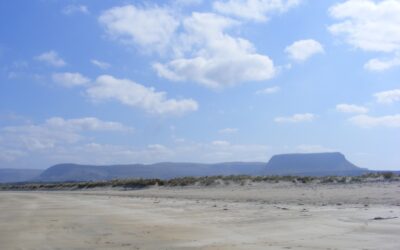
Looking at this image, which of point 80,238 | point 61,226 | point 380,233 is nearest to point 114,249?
point 80,238

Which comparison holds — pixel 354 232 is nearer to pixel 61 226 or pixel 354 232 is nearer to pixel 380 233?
pixel 380 233

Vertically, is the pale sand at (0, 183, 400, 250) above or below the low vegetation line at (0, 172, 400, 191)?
below

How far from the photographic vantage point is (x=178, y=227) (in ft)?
40.7

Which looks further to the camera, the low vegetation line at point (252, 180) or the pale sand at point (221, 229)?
the low vegetation line at point (252, 180)

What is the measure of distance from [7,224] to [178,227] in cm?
500

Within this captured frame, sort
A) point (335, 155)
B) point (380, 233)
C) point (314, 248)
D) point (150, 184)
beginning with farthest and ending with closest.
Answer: point (335, 155) < point (150, 184) < point (380, 233) < point (314, 248)

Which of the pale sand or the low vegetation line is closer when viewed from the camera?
the pale sand

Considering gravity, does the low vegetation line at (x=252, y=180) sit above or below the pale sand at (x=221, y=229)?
above

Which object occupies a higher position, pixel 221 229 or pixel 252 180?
pixel 252 180

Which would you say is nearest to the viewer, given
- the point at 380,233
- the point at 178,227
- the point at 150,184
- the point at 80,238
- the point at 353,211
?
the point at 380,233

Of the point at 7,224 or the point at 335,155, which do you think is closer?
the point at 7,224

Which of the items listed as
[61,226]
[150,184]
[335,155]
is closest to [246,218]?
[61,226]

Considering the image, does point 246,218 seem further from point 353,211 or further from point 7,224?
point 7,224

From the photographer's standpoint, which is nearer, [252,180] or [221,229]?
[221,229]
